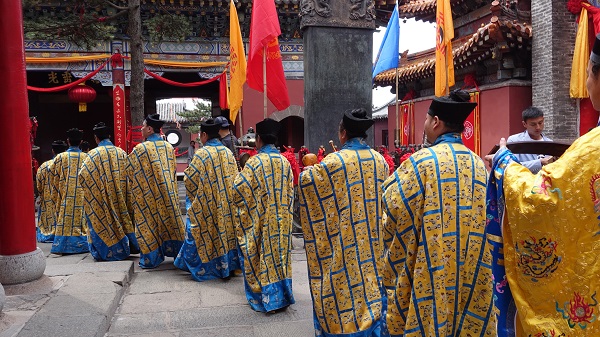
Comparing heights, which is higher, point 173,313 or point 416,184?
point 416,184

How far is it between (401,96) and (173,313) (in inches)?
577

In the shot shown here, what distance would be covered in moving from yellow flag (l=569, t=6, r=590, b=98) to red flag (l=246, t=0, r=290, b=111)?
6.67 m

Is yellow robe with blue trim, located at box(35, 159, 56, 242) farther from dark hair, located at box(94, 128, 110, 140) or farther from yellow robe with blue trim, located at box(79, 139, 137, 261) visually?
yellow robe with blue trim, located at box(79, 139, 137, 261)

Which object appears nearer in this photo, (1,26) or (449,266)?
(449,266)

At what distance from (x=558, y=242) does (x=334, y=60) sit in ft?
16.5

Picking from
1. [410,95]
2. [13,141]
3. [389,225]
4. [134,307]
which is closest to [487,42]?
[410,95]

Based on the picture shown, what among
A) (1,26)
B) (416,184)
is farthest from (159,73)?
(416,184)

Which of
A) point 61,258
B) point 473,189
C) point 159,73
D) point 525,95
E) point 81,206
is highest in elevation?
point 159,73

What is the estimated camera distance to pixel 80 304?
3963 millimetres

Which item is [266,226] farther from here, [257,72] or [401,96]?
[401,96]

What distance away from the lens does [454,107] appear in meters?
2.42

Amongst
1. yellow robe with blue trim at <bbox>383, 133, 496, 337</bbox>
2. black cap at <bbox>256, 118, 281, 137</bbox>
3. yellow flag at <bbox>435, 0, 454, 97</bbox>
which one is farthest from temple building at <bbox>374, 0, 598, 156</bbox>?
yellow robe with blue trim at <bbox>383, 133, 496, 337</bbox>

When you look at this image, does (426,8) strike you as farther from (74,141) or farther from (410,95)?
(74,141)

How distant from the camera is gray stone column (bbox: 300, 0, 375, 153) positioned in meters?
6.41
